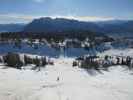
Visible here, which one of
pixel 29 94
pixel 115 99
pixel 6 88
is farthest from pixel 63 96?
pixel 6 88

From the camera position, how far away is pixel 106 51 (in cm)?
19912

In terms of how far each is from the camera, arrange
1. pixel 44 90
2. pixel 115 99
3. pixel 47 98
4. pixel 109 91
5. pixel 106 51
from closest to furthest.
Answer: pixel 47 98
pixel 115 99
pixel 44 90
pixel 109 91
pixel 106 51

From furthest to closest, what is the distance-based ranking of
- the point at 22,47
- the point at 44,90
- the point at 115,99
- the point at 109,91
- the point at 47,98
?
the point at 22,47 → the point at 109,91 → the point at 44,90 → the point at 115,99 → the point at 47,98

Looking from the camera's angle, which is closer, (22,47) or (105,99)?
(105,99)

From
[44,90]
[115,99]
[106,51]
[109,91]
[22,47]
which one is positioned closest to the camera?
[115,99]

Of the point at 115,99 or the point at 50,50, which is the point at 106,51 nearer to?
the point at 50,50

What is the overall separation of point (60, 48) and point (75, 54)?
15078 mm

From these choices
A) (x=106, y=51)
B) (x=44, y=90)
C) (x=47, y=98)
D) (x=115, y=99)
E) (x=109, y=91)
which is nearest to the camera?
(x=47, y=98)

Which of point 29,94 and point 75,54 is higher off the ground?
point 29,94

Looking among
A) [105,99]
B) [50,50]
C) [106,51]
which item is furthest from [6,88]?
[106,51]

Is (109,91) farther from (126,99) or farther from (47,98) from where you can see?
(47,98)

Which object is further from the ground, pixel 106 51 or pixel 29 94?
pixel 29 94

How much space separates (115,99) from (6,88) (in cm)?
1794

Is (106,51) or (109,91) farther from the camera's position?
(106,51)
